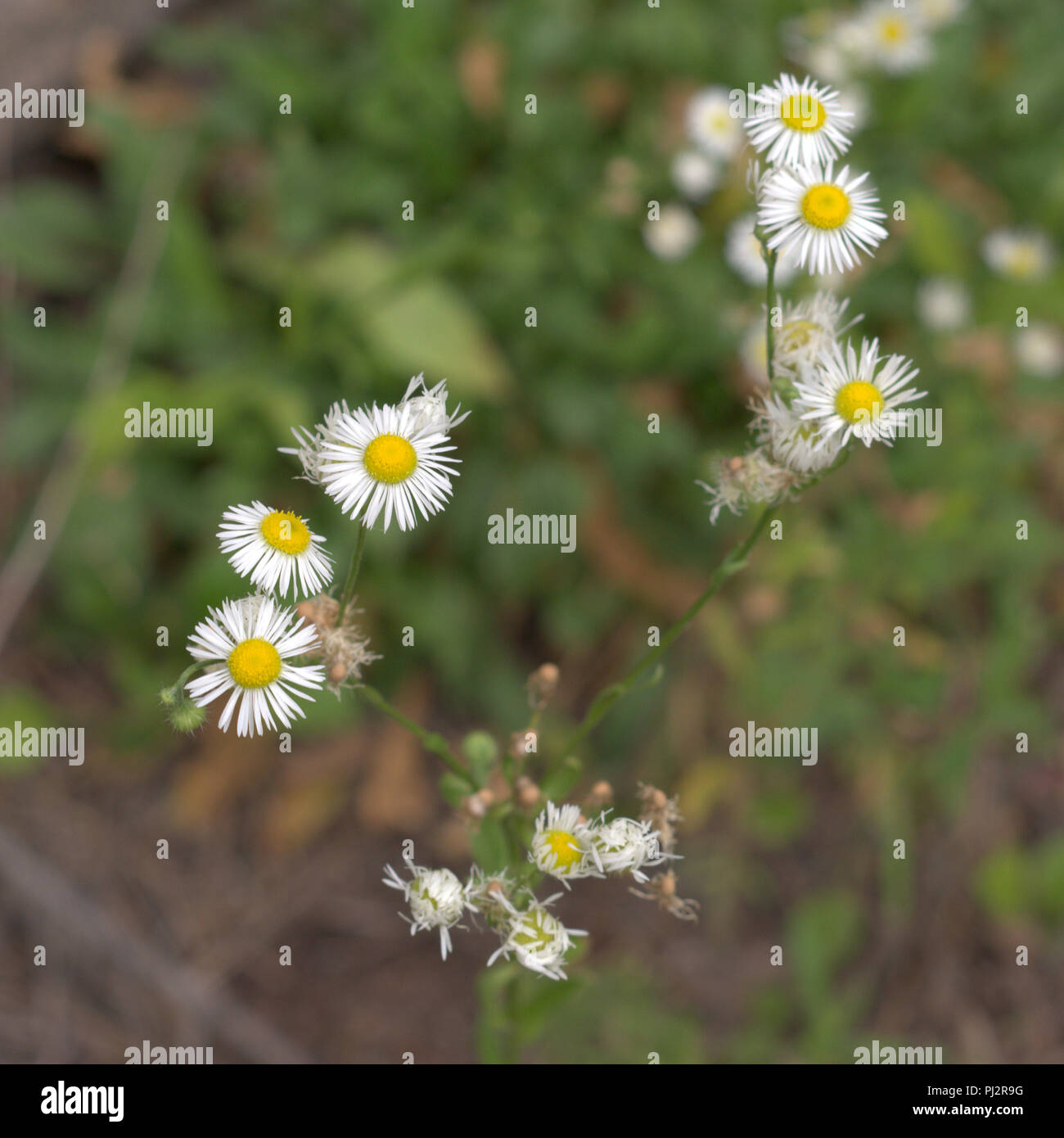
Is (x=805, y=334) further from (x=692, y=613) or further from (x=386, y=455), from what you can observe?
(x=386, y=455)

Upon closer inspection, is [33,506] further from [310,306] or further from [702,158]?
[702,158]

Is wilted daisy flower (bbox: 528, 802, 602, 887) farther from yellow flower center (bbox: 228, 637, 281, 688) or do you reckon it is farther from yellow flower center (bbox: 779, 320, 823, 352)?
yellow flower center (bbox: 779, 320, 823, 352)

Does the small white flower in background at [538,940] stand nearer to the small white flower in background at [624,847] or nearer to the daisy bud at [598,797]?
the small white flower in background at [624,847]

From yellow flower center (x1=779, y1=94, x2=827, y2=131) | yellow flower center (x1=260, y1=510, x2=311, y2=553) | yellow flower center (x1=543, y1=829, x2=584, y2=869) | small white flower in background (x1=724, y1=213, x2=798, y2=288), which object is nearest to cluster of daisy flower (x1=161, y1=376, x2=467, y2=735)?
yellow flower center (x1=260, y1=510, x2=311, y2=553)

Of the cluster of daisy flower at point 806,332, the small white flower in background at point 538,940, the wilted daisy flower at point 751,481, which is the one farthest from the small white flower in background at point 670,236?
the small white flower in background at point 538,940

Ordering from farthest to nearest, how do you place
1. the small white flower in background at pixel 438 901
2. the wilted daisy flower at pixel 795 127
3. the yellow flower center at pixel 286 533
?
the wilted daisy flower at pixel 795 127 → the yellow flower center at pixel 286 533 → the small white flower in background at pixel 438 901
